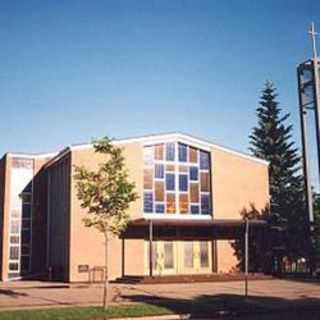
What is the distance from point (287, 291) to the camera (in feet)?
82.8

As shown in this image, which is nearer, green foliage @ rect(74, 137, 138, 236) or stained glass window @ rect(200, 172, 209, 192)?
green foliage @ rect(74, 137, 138, 236)

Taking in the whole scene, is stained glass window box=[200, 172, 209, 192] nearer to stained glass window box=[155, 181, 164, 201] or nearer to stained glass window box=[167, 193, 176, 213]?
stained glass window box=[167, 193, 176, 213]

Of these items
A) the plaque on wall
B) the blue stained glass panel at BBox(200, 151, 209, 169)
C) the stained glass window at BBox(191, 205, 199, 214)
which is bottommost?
the plaque on wall

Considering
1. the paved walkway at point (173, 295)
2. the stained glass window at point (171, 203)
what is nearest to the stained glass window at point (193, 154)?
the stained glass window at point (171, 203)

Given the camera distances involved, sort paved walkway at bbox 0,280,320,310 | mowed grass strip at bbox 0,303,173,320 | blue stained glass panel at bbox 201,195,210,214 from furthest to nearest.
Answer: blue stained glass panel at bbox 201,195,210,214, paved walkway at bbox 0,280,320,310, mowed grass strip at bbox 0,303,173,320

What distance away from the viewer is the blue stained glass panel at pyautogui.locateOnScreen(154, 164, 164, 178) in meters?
35.1

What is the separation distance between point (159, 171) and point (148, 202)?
2.10 metres

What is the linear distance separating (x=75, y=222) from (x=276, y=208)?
19822 millimetres

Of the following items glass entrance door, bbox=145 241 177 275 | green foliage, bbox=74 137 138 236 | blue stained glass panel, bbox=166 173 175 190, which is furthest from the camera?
blue stained glass panel, bbox=166 173 175 190

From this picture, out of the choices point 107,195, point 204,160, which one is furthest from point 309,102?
point 107,195

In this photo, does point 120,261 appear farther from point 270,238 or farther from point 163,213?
point 270,238

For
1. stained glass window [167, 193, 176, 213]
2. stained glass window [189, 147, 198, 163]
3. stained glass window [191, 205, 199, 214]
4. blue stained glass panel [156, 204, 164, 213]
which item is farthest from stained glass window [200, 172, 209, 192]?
blue stained glass panel [156, 204, 164, 213]

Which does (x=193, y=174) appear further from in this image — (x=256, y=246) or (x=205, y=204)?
(x=256, y=246)

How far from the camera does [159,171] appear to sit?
1387 inches
